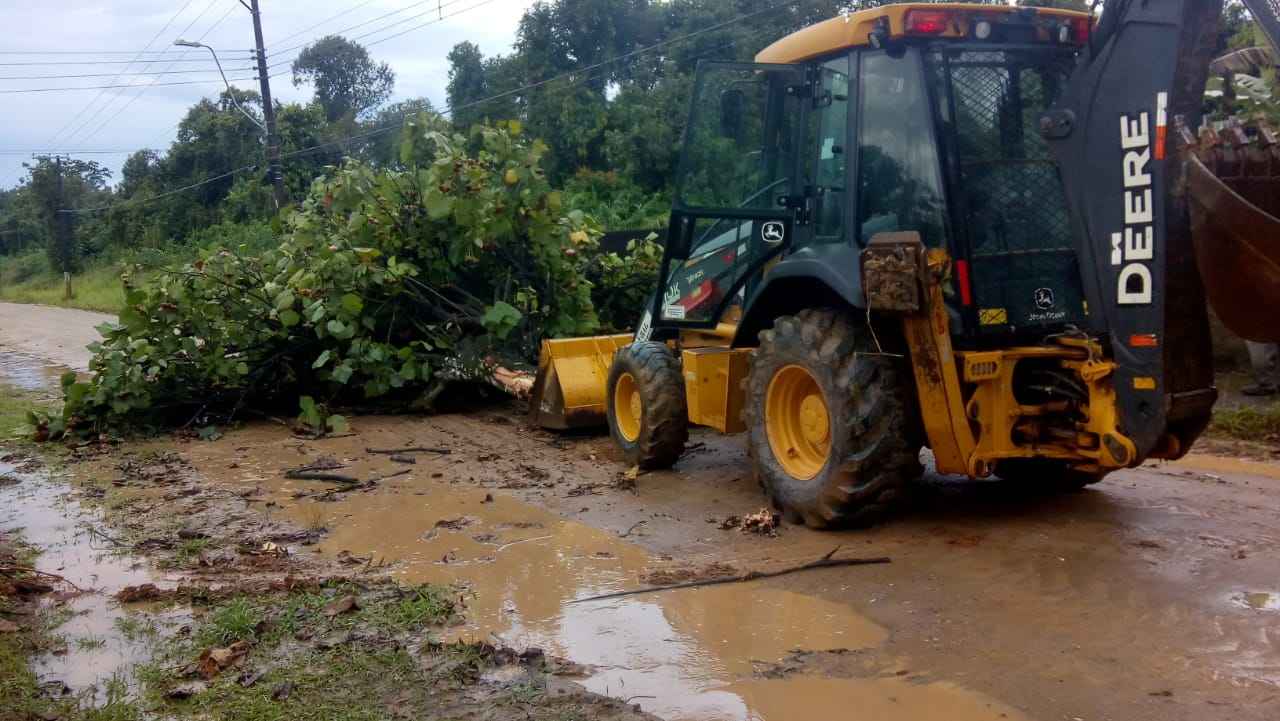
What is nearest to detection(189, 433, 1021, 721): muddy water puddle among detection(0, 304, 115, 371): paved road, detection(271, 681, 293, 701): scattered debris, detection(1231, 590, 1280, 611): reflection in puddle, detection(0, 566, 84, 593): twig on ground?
detection(271, 681, 293, 701): scattered debris

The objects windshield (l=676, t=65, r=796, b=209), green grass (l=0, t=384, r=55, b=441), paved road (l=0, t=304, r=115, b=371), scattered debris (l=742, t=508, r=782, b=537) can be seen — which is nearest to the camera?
scattered debris (l=742, t=508, r=782, b=537)

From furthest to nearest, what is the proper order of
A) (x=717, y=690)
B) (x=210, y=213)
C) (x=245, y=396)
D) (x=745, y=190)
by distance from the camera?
(x=210, y=213) < (x=245, y=396) < (x=745, y=190) < (x=717, y=690)

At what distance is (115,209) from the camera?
4888 centimetres

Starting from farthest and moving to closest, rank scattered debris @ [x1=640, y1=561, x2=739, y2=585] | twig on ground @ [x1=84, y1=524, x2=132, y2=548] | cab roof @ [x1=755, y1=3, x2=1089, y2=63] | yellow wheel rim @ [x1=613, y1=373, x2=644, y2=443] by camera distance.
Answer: yellow wheel rim @ [x1=613, y1=373, x2=644, y2=443] → twig on ground @ [x1=84, y1=524, x2=132, y2=548] → cab roof @ [x1=755, y1=3, x2=1089, y2=63] → scattered debris @ [x1=640, y1=561, x2=739, y2=585]

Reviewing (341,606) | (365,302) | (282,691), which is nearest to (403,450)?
(365,302)

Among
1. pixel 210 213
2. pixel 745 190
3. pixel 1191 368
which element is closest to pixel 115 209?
pixel 210 213

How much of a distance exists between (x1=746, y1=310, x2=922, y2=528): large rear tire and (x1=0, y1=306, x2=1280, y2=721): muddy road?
0.24 meters

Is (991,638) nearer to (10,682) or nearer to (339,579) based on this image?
(339,579)

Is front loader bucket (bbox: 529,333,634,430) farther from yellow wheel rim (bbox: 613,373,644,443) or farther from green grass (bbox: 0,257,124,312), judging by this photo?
green grass (bbox: 0,257,124,312)

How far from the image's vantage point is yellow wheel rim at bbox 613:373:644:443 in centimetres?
862

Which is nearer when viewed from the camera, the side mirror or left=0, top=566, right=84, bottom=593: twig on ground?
left=0, top=566, right=84, bottom=593: twig on ground

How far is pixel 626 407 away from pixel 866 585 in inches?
138

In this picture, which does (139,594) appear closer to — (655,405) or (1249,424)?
(655,405)

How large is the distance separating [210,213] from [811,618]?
42694 mm
